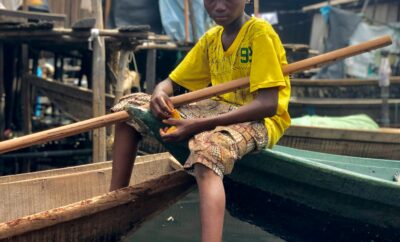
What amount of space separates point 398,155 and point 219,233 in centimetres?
364

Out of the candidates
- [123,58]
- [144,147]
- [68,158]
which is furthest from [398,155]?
[68,158]

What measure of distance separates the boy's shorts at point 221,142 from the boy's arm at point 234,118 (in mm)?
31

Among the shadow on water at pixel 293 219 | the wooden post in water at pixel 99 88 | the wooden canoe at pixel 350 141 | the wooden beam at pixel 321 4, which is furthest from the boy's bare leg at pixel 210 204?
the wooden beam at pixel 321 4

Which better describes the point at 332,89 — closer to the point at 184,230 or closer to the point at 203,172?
the point at 184,230

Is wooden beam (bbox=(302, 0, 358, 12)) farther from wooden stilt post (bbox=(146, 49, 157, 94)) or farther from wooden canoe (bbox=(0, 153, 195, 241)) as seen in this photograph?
wooden canoe (bbox=(0, 153, 195, 241))

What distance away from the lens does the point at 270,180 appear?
2.88m

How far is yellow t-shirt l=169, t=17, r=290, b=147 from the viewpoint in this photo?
244 centimetres

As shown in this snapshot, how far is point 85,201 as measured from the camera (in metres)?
2.51

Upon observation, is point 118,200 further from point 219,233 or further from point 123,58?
point 123,58

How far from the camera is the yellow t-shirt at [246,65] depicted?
244cm

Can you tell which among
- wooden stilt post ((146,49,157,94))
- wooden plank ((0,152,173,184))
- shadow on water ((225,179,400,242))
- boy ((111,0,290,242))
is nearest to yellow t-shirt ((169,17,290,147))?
boy ((111,0,290,242))

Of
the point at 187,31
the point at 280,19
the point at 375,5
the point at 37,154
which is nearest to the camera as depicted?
the point at 37,154

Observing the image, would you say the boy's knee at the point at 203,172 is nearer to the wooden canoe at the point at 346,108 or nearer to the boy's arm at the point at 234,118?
the boy's arm at the point at 234,118

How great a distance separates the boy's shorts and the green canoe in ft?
0.49
